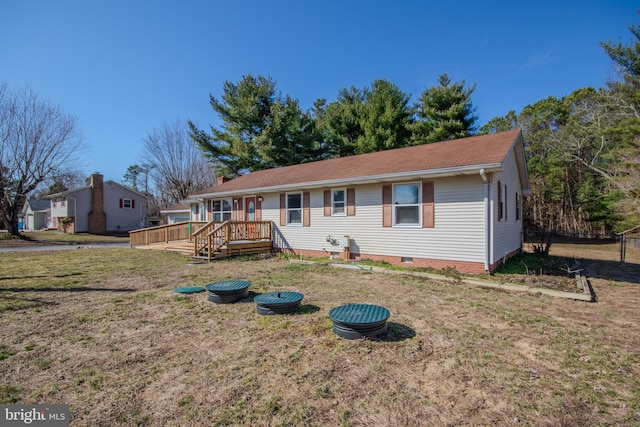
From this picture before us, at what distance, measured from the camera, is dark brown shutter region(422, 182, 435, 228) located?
9.13 metres

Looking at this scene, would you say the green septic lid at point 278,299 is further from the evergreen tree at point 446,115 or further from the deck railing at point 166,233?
the evergreen tree at point 446,115

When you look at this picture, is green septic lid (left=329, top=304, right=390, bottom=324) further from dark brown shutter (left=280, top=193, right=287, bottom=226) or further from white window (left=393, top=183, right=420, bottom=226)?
dark brown shutter (left=280, top=193, right=287, bottom=226)

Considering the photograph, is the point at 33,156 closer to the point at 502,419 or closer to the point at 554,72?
the point at 502,419

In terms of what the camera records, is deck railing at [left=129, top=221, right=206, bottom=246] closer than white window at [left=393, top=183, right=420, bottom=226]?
No

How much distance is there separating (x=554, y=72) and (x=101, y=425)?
3020 cm

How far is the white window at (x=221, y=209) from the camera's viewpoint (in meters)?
15.8

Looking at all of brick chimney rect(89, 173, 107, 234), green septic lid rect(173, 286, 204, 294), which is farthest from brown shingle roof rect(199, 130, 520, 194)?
brick chimney rect(89, 173, 107, 234)

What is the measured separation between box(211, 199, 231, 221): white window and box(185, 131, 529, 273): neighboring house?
6.73 feet

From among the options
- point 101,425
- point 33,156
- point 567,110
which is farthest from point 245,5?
point 567,110

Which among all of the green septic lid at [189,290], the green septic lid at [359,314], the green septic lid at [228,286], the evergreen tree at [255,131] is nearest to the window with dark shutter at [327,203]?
the green septic lid at [189,290]

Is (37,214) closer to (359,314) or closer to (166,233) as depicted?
(166,233)

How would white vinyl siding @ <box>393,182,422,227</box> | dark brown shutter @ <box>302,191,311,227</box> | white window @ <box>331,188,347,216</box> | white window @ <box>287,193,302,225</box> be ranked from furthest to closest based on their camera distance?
1. white window @ <box>287,193,302,225</box>
2. dark brown shutter @ <box>302,191,311,227</box>
3. white window @ <box>331,188,347,216</box>
4. white vinyl siding @ <box>393,182,422,227</box>

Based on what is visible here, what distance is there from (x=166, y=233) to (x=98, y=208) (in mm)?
21608

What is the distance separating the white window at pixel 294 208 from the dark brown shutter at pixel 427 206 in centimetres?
525
